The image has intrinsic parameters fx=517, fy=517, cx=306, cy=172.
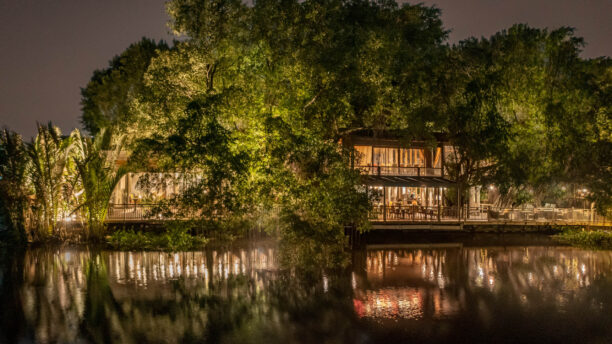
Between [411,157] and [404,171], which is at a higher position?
[411,157]

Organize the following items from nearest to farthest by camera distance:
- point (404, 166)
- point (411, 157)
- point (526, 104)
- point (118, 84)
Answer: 1. point (526, 104)
2. point (404, 166)
3. point (411, 157)
4. point (118, 84)

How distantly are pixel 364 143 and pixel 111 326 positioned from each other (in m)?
24.5

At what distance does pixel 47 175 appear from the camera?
22.1 metres

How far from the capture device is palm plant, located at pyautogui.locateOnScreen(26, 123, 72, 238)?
2198 centimetres

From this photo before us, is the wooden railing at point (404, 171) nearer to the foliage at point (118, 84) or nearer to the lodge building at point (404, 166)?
the lodge building at point (404, 166)

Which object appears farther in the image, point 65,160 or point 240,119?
point 65,160

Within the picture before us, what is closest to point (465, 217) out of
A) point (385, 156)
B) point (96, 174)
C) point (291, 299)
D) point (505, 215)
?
point (505, 215)

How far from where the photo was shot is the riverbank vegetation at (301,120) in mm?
17062

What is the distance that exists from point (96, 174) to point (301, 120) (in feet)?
32.8

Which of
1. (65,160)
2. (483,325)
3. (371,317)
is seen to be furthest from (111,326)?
(65,160)

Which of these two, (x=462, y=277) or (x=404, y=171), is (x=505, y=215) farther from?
(x=462, y=277)

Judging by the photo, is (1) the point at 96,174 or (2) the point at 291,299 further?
(1) the point at 96,174

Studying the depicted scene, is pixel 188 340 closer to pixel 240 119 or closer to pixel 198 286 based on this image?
pixel 198 286

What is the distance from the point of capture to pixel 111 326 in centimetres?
1132
